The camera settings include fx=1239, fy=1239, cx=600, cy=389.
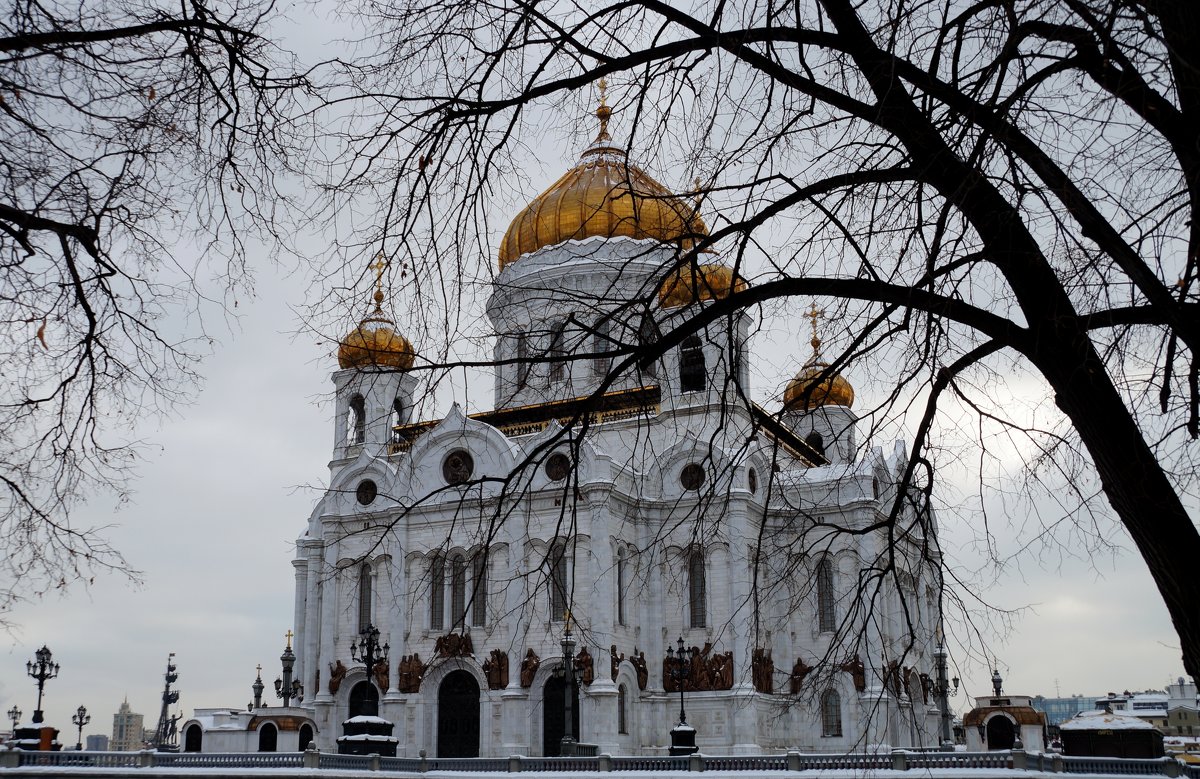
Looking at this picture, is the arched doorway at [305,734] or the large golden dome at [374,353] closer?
the large golden dome at [374,353]

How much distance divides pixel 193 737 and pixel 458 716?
8963 millimetres

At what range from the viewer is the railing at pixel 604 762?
2608cm

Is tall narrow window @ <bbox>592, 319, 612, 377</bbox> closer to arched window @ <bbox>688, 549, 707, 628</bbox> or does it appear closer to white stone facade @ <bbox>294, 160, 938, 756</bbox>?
white stone facade @ <bbox>294, 160, 938, 756</bbox>

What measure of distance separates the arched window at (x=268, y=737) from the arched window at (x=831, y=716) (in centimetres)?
1716

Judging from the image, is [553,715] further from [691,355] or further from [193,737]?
[691,355]

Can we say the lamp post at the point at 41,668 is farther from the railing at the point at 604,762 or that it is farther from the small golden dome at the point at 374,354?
the small golden dome at the point at 374,354

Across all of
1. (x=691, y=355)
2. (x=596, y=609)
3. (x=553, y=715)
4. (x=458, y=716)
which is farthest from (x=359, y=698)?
(x=691, y=355)

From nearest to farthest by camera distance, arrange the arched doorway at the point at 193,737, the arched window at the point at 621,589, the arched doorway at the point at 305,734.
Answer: the arched window at the point at 621,589, the arched doorway at the point at 305,734, the arched doorway at the point at 193,737

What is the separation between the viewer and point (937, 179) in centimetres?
654

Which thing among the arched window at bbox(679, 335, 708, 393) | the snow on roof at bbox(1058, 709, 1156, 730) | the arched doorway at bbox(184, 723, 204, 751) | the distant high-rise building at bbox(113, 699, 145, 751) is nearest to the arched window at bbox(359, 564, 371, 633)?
the arched doorway at bbox(184, 723, 204, 751)

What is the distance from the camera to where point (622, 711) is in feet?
121

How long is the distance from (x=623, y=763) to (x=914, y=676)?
16.0 meters

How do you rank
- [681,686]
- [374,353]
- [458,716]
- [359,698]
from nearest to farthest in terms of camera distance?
[374,353] < [681,686] < [458,716] < [359,698]

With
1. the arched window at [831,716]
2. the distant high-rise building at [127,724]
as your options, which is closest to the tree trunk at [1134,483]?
the arched window at [831,716]
